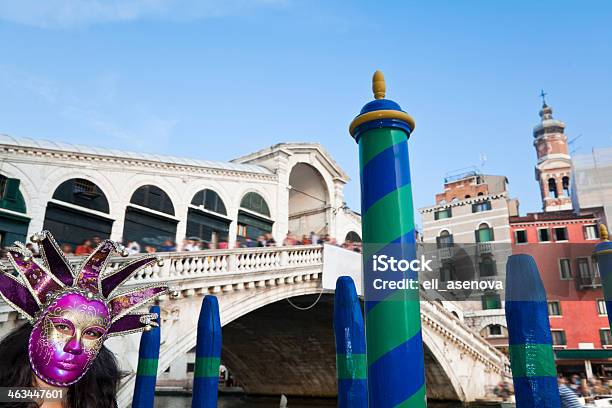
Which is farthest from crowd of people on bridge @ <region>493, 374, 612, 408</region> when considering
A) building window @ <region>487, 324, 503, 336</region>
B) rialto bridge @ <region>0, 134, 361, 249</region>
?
rialto bridge @ <region>0, 134, 361, 249</region>

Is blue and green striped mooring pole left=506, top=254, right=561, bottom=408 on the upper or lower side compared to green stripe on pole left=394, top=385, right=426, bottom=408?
upper

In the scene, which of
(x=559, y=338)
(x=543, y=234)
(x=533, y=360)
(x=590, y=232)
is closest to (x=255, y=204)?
(x=543, y=234)

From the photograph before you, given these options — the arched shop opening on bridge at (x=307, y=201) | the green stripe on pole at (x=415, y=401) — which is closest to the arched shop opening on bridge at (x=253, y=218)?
the arched shop opening on bridge at (x=307, y=201)

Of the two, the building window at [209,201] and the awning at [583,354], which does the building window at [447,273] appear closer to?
the building window at [209,201]

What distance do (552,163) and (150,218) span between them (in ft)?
93.2

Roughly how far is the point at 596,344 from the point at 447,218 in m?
8.82

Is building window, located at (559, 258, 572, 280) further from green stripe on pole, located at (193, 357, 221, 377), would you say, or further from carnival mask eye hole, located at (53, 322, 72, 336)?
green stripe on pole, located at (193, 357, 221, 377)

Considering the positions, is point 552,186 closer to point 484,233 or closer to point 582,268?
point 484,233

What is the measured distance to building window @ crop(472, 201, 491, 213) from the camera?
23891 mm

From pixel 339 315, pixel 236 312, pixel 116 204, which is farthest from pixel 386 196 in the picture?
pixel 116 204

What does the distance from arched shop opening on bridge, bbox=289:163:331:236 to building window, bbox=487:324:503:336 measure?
A: 30.0 ft

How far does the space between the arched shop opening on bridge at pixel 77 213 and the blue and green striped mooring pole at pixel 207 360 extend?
7405 mm

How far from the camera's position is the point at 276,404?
20.1m

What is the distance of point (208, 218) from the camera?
1485 cm
